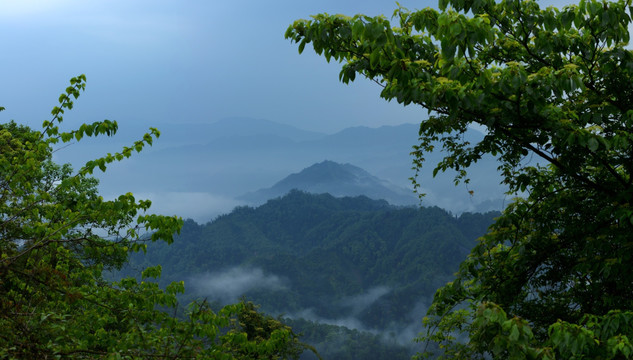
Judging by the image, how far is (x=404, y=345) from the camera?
133 metres

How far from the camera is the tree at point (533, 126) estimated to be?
13.3 feet

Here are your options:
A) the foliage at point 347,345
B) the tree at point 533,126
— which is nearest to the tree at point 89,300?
the tree at point 533,126

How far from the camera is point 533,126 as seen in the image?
203 inches

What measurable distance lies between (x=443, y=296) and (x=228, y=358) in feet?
10.7

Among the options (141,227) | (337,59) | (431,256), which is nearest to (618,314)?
(337,59)

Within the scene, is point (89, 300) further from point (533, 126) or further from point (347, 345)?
point (347, 345)

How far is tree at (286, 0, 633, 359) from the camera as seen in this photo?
13.3 feet

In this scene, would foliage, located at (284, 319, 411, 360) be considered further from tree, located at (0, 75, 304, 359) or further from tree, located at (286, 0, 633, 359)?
tree, located at (0, 75, 304, 359)

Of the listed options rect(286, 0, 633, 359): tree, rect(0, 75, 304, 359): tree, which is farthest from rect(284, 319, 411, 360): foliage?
rect(0, 75, 304, 359): tree

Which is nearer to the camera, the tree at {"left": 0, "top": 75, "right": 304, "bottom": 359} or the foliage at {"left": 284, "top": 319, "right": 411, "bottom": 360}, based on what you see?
the tree at {"left": 0, "top": 75, "right": 304, "bottom": 359}

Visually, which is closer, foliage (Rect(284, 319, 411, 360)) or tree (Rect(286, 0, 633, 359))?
tree (Rect(286, 0, 633, 359))

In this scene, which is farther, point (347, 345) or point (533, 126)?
point (347, 345)

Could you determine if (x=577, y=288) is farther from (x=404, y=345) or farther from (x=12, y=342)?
(x=404, y=345)

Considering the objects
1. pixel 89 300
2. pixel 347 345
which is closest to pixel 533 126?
pixel 89 300
